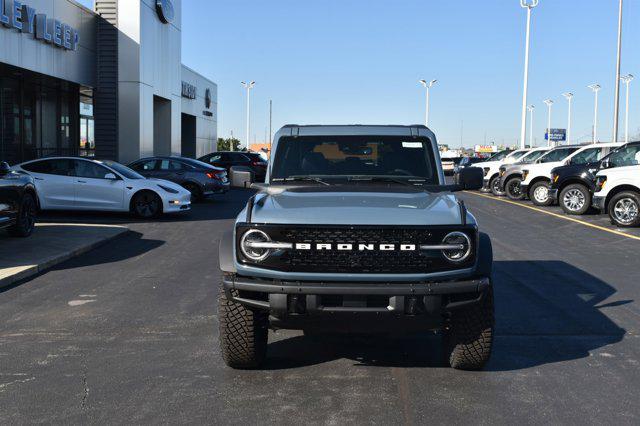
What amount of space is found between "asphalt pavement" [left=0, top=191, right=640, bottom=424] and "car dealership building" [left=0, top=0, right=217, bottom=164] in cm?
1582

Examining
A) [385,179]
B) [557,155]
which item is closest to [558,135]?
[557,155]

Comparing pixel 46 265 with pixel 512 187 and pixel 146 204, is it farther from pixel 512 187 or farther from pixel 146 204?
pixel 512 187

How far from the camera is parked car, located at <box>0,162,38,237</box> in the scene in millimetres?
12172

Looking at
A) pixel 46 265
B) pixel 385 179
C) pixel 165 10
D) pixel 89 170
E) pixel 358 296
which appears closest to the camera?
pixel 358 296

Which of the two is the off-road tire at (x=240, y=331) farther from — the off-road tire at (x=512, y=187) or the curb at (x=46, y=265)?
the off-road tire at (x=512, y=187)

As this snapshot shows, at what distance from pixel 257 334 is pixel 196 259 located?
6210mm

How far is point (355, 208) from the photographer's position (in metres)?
5.15

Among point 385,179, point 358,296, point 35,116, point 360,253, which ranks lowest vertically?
point 358,296

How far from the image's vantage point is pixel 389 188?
6.00 m

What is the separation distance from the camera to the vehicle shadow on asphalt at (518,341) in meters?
5.88

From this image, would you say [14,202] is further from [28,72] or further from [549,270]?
[28,72]

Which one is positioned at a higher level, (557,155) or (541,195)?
(557,155)

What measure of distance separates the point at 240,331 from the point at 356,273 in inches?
39.9

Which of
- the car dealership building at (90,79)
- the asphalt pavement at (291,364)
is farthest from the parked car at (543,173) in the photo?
the car dealership building at (90,79)
